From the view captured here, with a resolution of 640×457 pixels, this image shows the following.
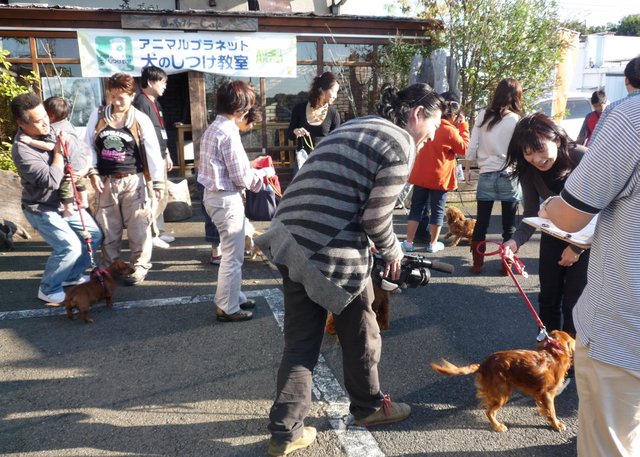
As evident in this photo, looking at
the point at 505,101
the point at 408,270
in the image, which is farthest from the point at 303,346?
the point at 505,101

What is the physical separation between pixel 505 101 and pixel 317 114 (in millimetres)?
2315

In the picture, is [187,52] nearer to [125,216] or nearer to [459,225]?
[125,216]

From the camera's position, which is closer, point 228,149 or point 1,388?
point 1,388

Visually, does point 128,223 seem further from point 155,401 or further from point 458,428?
point 458,428

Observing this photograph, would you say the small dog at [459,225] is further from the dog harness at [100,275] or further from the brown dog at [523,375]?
the dog harness at [100,275]

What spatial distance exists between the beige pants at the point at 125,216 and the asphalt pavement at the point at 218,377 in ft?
1.29

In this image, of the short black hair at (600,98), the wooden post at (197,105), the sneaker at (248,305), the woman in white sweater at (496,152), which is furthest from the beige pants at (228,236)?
the short black hair at (600,98)

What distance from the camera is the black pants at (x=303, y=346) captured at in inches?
93.7

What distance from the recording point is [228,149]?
3.73 m

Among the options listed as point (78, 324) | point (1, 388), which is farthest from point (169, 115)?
point (1, 388)

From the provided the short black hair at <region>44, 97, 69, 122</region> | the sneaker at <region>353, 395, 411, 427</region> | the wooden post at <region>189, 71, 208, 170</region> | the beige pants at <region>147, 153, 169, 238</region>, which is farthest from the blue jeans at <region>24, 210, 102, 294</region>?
the wooden post at <region>189, 71, 208, 170</region>

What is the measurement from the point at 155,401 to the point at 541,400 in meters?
2.36

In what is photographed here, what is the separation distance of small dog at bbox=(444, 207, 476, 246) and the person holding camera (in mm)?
3886

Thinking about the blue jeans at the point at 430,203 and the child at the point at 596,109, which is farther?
the child at the point at 596,109
